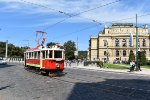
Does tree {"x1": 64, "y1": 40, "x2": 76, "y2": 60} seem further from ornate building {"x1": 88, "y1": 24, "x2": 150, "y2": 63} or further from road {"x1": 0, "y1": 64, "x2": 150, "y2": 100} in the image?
road {"x1": 0, "y1": 64, "x2": 150, "y2": 100}

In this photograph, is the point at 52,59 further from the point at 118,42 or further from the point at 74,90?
the point at 118,42

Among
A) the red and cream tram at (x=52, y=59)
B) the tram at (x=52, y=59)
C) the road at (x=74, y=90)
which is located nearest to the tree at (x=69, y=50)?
the tram at (x=52, y=59)

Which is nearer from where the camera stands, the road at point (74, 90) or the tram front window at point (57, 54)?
the road at point (74, 90)

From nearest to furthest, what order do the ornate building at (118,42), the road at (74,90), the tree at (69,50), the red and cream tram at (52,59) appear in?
the road at (74,90) < the red and cream tram at (52,59) < the tree at (69,50) < the ornate building at (118,42)

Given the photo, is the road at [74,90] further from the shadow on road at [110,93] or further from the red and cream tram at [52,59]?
the red and cream tram at [52,59]

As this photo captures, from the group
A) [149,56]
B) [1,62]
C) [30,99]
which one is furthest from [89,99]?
[149,56]

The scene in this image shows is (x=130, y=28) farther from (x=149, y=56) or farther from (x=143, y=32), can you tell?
(x=149, y=56)

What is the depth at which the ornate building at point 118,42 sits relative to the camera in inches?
5645

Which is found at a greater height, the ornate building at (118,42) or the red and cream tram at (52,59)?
the ornate building at (118,42)

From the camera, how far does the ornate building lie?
14338 cm

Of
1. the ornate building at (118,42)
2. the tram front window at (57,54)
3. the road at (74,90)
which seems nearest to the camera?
the road at (74,90)

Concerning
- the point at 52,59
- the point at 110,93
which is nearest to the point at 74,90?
the point at 110,93

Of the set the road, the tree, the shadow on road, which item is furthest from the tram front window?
the tree

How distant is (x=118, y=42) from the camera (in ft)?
480
